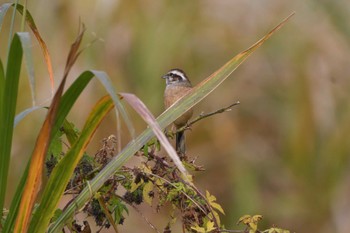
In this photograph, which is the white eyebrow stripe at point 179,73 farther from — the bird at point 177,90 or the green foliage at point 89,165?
the green foliage at point 89,165

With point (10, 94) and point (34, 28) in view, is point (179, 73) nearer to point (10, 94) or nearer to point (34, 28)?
point (34, 28)

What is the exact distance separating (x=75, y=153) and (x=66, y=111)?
3.5 inches

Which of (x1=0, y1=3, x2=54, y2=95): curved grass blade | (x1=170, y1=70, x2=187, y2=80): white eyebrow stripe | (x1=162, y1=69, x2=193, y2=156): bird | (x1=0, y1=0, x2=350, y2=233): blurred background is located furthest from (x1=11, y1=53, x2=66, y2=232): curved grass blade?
(x1=0, y1=0, x2=350, y2=233): blurred background

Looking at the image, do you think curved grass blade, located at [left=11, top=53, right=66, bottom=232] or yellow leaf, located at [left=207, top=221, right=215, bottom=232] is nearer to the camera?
curved grass blade, located at [left=11, top=53, right=66, bottom=232]

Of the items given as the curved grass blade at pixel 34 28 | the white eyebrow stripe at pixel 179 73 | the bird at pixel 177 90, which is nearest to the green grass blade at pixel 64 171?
the curved grass blade at pixel 34 28

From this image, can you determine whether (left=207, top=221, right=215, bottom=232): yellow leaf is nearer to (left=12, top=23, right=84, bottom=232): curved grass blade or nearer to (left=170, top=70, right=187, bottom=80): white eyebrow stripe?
(left=12, top=23, right=84, bottom=232): curved grass blade

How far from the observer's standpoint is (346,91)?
7215 millimetres

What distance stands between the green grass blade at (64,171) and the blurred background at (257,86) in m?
4.29

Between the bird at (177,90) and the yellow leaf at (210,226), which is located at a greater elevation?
the bird at (177,90)

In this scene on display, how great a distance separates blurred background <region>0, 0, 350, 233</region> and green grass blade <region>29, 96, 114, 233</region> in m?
4.29

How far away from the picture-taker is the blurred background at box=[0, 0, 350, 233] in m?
6.71

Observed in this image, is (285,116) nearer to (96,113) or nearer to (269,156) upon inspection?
(269,156)

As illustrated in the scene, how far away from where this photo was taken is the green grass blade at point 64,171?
85.0 inches

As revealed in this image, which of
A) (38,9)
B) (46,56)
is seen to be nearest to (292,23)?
(38,9)
